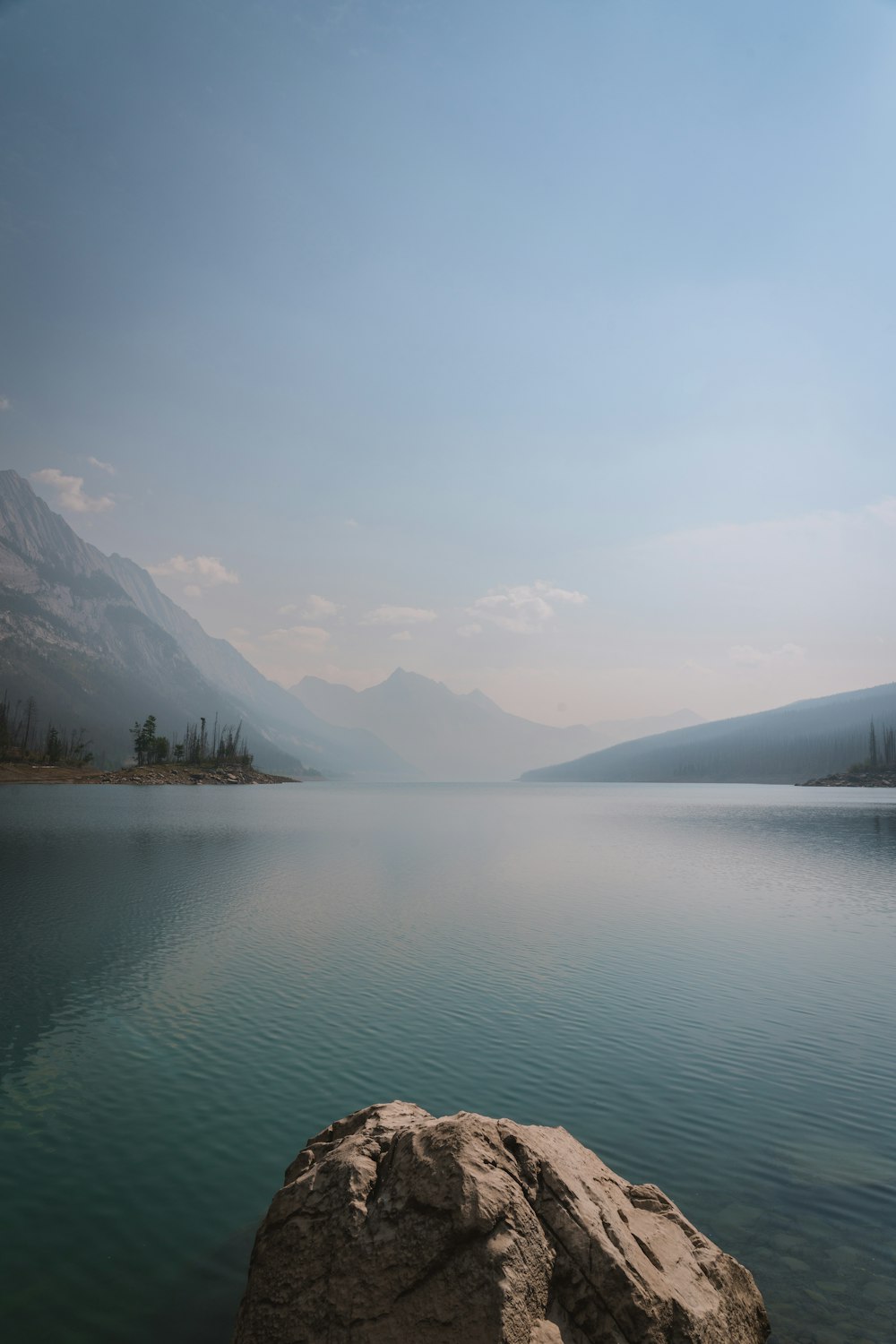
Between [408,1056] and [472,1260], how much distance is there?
12.0 meters

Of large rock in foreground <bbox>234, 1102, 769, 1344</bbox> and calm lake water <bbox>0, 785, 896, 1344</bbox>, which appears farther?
calm lake water <bbox>0, 785, 896, 1344</bbox>

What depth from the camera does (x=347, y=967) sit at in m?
26.5

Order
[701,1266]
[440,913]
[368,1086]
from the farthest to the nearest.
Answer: [440,913] → [368,1086] → [701,1266]

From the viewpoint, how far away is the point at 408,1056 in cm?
1822

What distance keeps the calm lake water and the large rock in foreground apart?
231 cm

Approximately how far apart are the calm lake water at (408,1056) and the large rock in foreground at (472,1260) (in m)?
2.31

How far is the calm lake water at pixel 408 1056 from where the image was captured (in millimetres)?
10508

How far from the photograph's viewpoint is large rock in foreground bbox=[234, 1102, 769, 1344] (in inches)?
271

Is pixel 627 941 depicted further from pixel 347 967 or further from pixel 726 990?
pixel 347 967

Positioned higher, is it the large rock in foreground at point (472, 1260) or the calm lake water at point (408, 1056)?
the large rock in foreground at point (472, 1260)

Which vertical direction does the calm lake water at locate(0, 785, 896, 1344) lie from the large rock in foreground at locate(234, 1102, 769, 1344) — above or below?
below

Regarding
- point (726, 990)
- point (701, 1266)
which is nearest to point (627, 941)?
point (726, 990)

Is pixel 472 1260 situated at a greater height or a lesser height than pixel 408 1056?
greater

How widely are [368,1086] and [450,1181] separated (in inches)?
400
